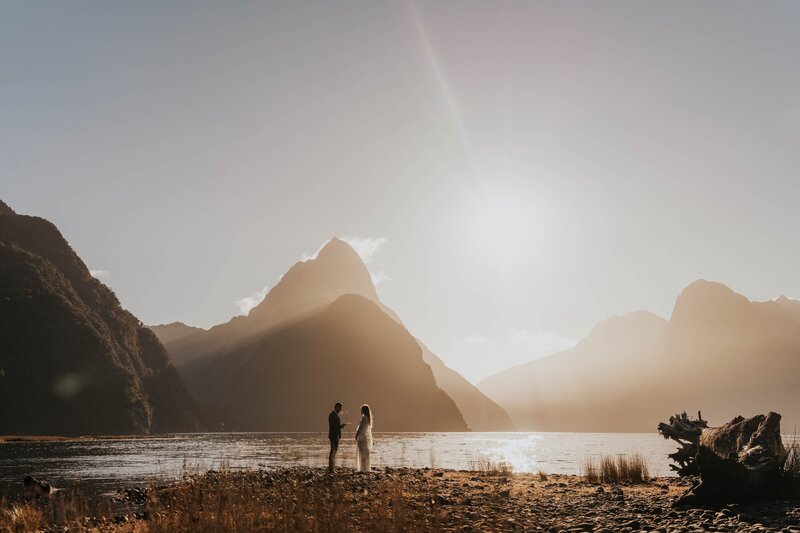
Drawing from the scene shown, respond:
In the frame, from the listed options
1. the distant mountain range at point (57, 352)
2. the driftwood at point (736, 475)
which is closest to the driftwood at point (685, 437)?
the driftwood at point (736, 475)

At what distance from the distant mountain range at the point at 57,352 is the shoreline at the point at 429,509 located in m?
143

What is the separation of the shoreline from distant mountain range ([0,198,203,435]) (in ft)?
469

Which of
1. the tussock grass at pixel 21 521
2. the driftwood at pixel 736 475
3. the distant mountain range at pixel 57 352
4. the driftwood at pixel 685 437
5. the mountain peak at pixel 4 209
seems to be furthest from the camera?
the mountain peak at pixel 4 209

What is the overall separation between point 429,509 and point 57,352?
551 feet

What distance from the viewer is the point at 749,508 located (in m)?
15.9

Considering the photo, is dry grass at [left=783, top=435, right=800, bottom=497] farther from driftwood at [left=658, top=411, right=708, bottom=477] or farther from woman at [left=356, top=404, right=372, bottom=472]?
woman at [left=356, top=404, right=372, bottom=472]

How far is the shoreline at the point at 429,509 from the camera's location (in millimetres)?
13531

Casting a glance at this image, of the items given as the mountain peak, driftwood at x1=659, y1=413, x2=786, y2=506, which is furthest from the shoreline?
the mountain peak

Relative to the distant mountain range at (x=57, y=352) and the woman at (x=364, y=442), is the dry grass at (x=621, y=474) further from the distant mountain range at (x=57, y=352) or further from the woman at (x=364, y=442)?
the distant mountain range at (x=57, y=352)

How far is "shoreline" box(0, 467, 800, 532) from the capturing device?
44.4 feet

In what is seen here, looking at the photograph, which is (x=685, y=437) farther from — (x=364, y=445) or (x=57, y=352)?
(x=57, y=352)

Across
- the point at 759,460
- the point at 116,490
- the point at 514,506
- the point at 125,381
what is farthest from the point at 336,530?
the point at 125,381

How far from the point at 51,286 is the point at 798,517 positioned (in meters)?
190

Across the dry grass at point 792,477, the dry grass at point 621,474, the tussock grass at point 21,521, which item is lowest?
the dry grass at point 621,474
